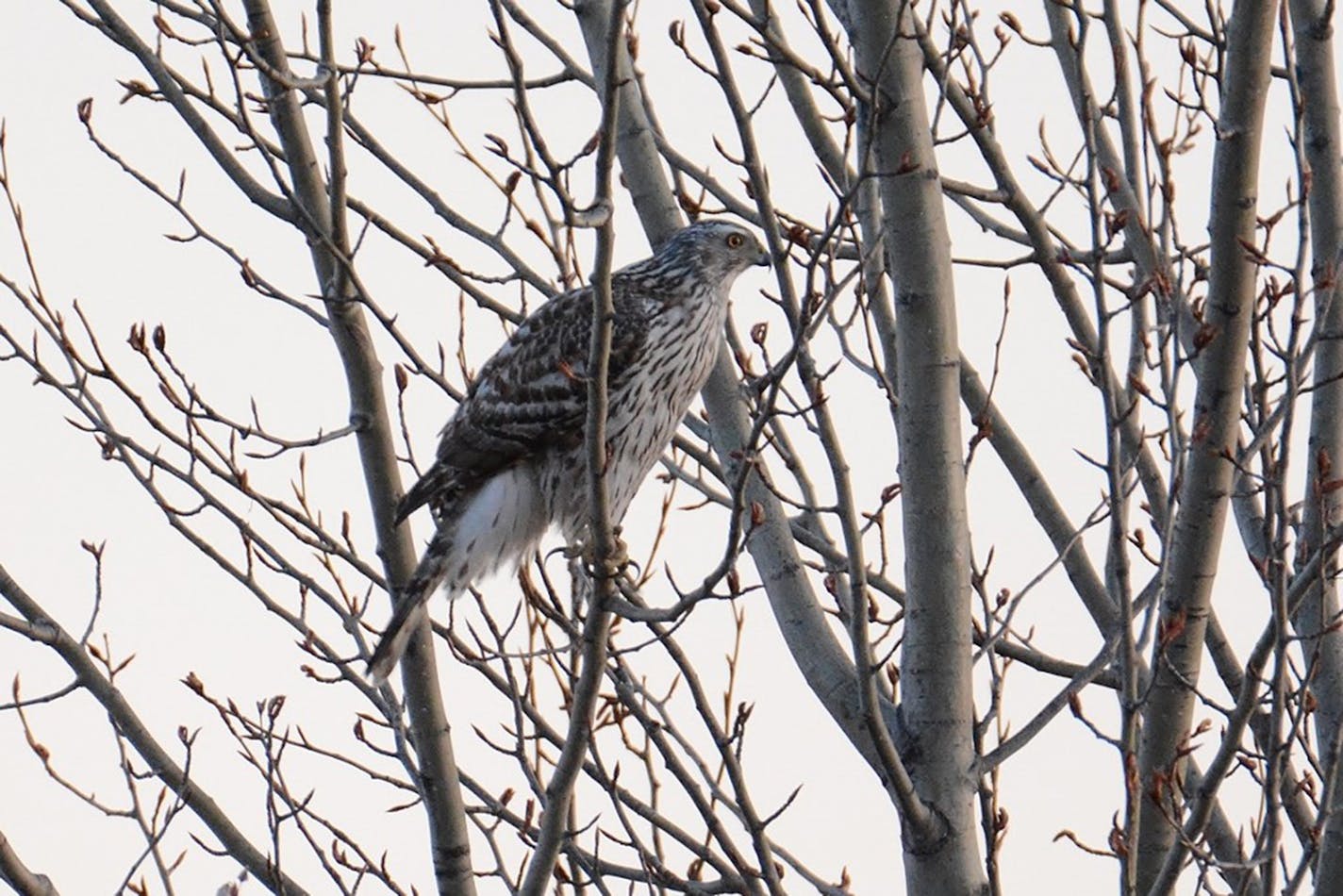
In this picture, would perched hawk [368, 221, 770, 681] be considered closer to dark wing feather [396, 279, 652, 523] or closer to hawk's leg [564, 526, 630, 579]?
dark wing feather [396, 279, 652, 523]

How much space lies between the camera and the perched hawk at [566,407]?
4.97 m

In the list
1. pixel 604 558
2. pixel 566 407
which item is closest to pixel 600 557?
pixel 604 558

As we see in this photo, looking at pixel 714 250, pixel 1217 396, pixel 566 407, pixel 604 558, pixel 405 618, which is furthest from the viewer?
pixel 714 250

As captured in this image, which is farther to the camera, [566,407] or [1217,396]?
[566,407]

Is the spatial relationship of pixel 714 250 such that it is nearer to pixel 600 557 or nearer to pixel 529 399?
pixel 529 399

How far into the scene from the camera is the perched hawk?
16.3 ft

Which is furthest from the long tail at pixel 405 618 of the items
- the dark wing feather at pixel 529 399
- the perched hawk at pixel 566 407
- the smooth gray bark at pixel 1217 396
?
the smooth gray bark at pixel 1217 396

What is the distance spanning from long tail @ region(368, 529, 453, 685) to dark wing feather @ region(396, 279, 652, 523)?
0.28 m

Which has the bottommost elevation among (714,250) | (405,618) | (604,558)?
(604,558)

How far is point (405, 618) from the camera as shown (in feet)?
14.0

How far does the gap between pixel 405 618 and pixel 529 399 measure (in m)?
1.13

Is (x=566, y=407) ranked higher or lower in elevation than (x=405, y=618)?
higher

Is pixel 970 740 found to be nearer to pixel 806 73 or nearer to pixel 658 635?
pixel 658 635

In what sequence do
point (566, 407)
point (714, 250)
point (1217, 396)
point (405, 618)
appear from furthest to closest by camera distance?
point (714, 250), point (566, 407), point (405, 618), point (1217, 396)
